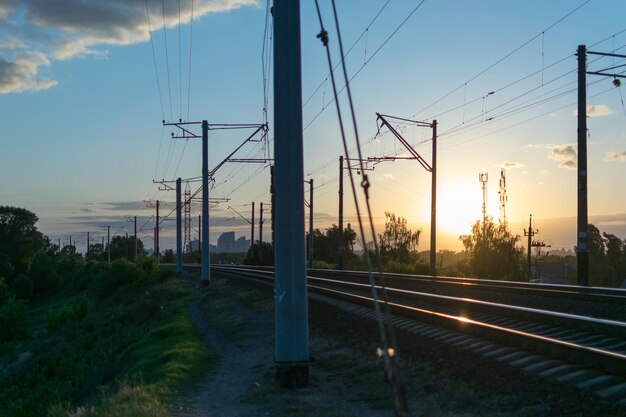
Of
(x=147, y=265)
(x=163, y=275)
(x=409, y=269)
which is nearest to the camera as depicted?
(x=163, y=275)

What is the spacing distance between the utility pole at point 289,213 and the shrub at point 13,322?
57.1m

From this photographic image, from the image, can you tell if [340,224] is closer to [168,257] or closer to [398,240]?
[398,240]

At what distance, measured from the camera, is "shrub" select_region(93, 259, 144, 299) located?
204 ft

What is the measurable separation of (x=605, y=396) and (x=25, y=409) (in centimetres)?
1967

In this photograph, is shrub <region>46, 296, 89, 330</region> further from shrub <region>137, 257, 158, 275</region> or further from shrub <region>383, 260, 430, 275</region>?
shrub <region>383, 260, 430, 275</region>

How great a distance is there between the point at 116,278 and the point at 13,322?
10.3 metres

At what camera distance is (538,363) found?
32.6 feet

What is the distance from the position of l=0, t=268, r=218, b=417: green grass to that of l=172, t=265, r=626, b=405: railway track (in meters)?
4.27

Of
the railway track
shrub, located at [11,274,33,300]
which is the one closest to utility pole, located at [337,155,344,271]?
the railway track

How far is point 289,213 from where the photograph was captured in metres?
11.4

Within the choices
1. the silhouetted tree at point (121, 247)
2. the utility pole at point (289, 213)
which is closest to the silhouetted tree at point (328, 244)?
the silhouetted tree at point (121, 247)

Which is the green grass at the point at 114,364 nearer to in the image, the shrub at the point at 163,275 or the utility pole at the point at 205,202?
the shrub at the point at 163,275

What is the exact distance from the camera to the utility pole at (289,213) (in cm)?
1140

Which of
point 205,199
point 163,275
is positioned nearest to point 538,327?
point 205,199
